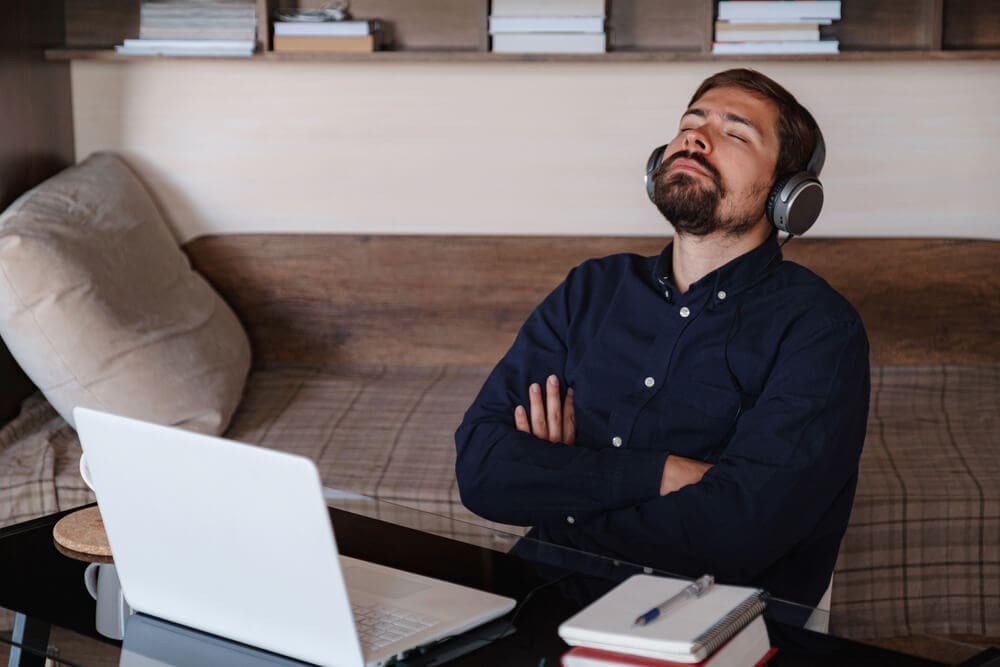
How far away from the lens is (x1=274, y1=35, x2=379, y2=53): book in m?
2.89

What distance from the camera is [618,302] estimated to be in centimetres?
188

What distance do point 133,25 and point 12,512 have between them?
4.38ft

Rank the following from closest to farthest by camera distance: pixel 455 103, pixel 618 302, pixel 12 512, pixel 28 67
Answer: pixel 618 302 < pixel 12 512 < pixel 28 67 < pixel 455 103

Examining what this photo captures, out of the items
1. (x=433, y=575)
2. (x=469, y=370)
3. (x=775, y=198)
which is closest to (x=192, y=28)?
(x=469, y=370)

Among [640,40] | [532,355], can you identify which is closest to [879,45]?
[640,40]

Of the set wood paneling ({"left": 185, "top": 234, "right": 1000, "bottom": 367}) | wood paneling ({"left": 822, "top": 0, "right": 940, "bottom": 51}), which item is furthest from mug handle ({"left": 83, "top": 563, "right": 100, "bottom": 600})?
wood paneling ({"left": 822, "top": 0, "right": 940, "bottom": 51})

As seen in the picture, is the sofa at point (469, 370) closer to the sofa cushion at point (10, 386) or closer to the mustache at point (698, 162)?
the sofa cushion at point (10, 386)

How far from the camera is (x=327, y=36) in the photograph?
290 cm

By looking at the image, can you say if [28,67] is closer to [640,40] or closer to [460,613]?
[640,40]

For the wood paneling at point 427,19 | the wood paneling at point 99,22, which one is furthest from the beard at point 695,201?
the wood paneling at point 99,22

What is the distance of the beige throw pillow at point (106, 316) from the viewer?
2.40 metres

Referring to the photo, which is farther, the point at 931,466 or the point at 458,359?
the point at 458,359

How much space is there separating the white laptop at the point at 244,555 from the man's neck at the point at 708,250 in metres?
0.74

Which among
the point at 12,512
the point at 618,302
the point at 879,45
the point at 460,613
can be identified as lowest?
the point at 12,512
